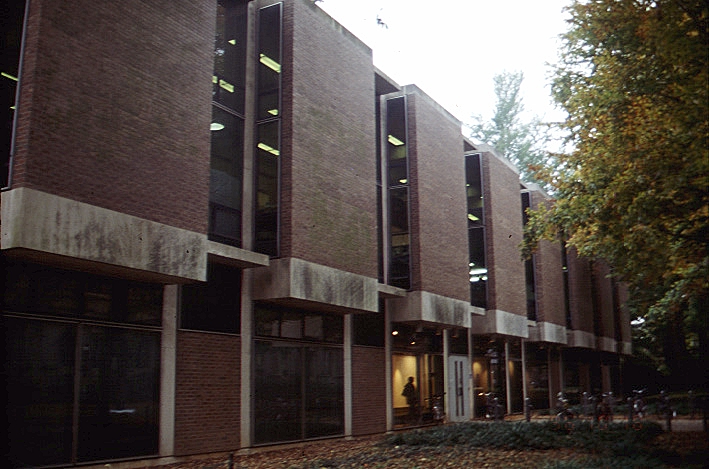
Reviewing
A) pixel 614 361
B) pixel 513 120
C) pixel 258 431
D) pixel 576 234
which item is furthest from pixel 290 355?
pixel 513 120

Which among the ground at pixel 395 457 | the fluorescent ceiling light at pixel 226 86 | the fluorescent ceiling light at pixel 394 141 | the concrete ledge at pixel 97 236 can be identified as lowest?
the ground at pixel 395 457

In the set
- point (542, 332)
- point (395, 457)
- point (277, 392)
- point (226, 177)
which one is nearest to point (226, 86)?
point (226, 177)

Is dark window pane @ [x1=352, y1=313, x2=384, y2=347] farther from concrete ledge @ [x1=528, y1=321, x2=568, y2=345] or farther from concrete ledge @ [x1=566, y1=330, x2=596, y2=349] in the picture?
concrete ledge @ [x1=566, y1=330, x2=596, y2=349]

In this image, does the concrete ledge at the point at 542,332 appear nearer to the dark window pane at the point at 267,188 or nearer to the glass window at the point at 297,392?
the glass window at the point at 297,392

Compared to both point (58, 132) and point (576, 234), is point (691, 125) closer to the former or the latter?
point (576, 234)

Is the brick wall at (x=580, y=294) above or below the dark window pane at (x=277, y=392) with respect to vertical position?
above

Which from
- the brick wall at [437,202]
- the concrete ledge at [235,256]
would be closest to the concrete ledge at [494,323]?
the brick wall at [437,202]

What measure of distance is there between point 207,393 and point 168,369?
1.32 m

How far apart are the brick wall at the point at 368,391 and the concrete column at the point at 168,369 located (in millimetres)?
7365

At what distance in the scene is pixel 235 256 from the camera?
51.7ft

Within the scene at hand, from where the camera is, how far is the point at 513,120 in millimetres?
58469

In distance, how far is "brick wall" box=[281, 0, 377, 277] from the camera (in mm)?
17484

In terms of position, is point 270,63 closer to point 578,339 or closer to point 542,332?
point 542,332

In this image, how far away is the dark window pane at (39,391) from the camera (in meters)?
11.5
